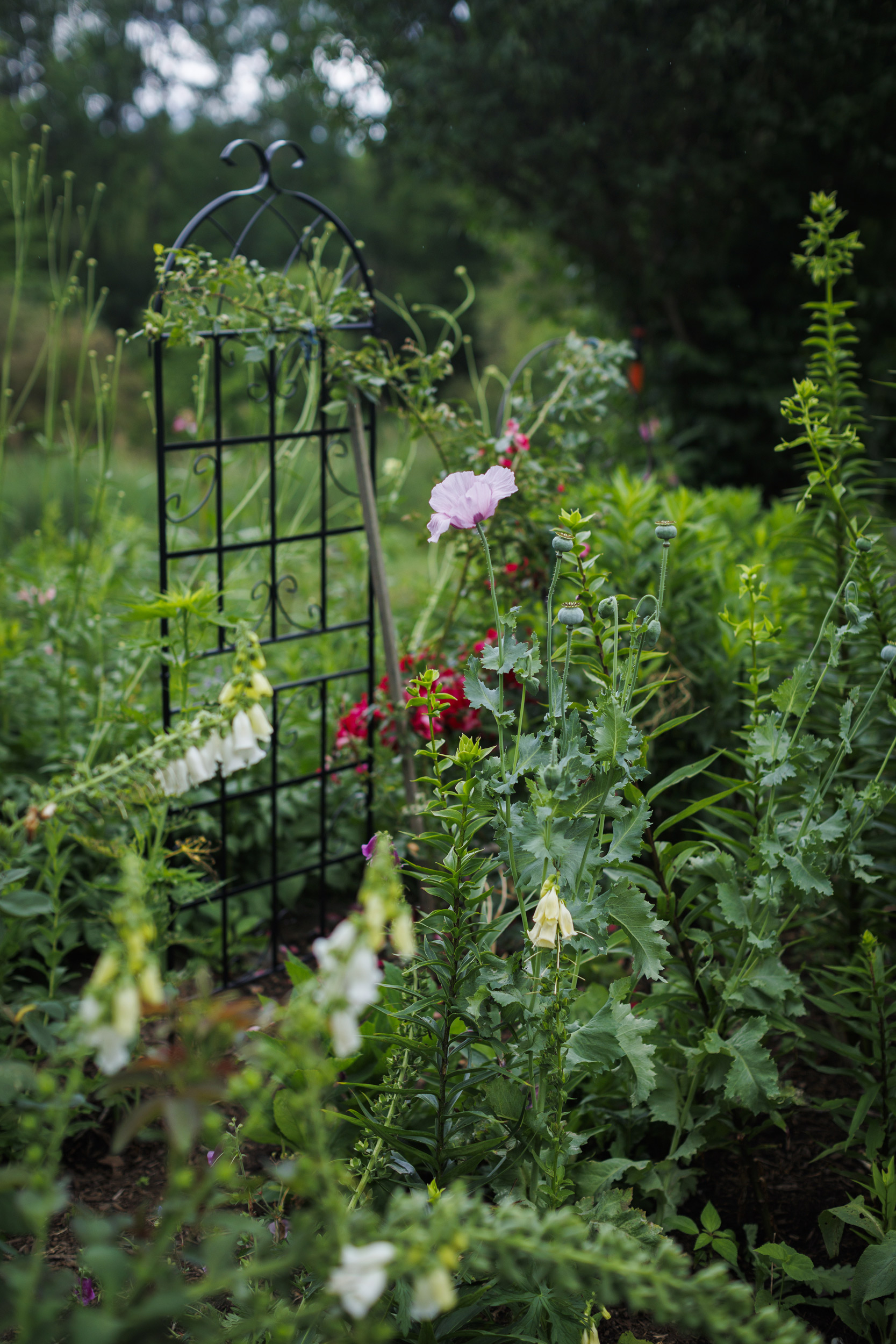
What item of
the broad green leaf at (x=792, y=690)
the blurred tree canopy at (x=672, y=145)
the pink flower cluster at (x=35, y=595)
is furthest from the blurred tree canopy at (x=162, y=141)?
the broad green leaf at (x=792, y=690)

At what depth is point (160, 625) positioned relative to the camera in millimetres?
2152

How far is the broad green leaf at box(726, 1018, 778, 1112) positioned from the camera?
1.27 m

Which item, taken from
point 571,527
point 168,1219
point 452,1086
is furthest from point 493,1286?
point 571,527

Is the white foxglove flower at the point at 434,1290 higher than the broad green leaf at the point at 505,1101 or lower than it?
higher

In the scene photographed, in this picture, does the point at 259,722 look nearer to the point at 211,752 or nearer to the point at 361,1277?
the point at 211,752

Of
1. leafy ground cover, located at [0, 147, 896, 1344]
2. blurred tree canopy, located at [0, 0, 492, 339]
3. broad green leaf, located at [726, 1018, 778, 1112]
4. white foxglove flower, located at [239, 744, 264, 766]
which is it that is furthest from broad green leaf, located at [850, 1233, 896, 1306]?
blurred tree canopy, located at [0, 0, 492, 339]

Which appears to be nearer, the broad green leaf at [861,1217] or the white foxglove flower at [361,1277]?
the white foxglove flower at [361,1277]

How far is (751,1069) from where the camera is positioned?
130 centimetres

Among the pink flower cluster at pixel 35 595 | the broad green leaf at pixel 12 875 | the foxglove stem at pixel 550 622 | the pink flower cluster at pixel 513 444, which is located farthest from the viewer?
the pink flower cluster at pixel 35 595

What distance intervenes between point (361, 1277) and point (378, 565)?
5.85 feet

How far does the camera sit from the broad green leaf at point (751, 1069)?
1271 mm

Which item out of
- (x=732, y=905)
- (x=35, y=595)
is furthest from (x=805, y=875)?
(x=35, y=595)

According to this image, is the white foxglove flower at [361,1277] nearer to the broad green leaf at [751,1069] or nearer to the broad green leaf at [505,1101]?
the broad green leaf at [505,1101]

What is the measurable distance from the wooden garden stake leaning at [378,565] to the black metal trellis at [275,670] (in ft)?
0.19
